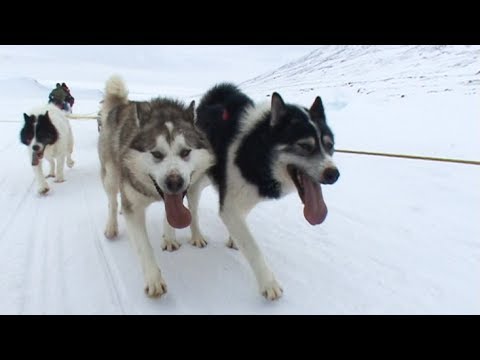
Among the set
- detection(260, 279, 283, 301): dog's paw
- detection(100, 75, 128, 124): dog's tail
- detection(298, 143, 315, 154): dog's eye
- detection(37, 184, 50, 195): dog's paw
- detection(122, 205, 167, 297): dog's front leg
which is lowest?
detection(37, 184, 50, 195): dog's paw

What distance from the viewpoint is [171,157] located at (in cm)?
238

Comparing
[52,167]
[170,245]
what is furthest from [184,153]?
[52,167]

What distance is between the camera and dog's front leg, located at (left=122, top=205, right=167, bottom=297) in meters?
2.36

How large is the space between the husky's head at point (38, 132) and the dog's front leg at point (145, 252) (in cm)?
314

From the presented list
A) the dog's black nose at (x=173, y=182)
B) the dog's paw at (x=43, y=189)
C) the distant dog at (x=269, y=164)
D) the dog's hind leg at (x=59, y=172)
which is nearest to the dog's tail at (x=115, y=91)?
the distant dog at (x=269, y=164)

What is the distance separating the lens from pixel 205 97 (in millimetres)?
3465

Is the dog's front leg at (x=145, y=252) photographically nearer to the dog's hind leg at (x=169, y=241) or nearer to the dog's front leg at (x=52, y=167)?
the dog's hind leg at (x=169, y=241)

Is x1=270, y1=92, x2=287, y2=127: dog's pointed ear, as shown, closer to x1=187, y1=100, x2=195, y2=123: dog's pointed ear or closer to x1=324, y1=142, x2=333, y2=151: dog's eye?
x1=324, y1=142, x2=333, y2=151: dog's eye

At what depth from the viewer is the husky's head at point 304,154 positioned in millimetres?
2365

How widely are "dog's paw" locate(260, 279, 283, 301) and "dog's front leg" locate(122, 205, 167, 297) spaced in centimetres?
65

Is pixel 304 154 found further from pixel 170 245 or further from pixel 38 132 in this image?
pixel 38 132

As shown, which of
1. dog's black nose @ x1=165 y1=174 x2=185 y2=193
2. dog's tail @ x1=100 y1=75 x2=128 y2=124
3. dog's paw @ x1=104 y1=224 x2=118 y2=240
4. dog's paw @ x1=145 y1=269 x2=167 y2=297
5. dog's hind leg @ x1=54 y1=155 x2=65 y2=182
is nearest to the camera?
dog's black nose @ x1=165 y1=174 x2=185 y2=193

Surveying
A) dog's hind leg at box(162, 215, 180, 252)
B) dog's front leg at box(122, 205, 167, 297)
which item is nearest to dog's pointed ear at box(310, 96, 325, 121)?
dog's front leg at box(122, 205, 167, 297)

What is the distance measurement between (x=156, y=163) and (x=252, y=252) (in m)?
0.88
